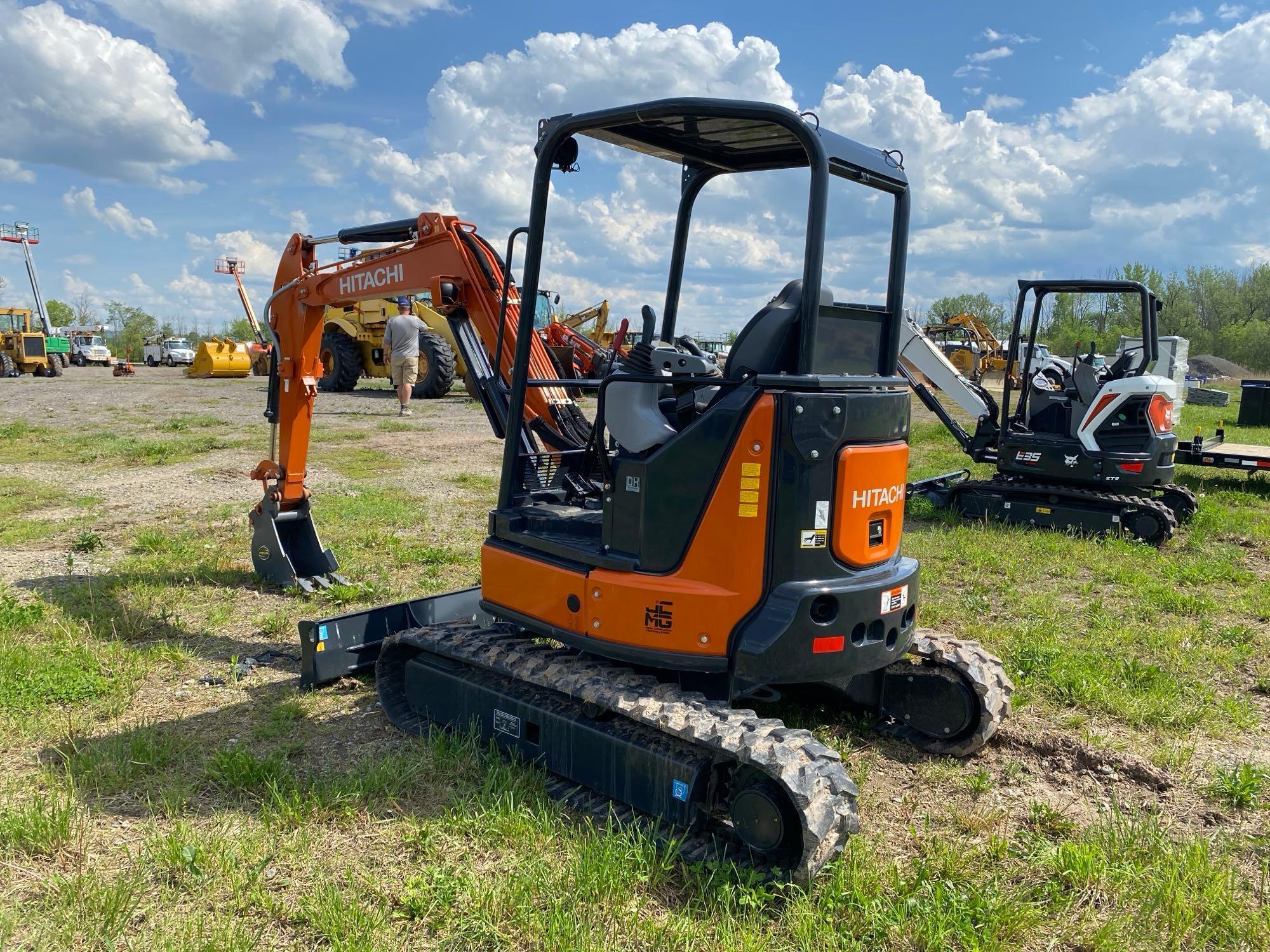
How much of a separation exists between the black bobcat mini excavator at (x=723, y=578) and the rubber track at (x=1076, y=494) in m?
6.02

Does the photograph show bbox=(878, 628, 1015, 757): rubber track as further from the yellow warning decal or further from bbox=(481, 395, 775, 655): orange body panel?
the yellow warning decal

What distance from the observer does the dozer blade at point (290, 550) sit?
703 cm

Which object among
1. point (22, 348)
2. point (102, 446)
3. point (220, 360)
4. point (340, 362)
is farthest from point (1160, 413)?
point (22, 348)

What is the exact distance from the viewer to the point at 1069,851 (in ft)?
11.3

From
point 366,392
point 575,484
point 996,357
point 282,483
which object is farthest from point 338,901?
point 996,357

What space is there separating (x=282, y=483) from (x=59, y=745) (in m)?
2.93

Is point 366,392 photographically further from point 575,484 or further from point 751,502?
point 751,502

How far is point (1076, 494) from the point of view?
32.5ft

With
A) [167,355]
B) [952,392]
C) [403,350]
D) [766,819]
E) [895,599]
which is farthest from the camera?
[167,355]

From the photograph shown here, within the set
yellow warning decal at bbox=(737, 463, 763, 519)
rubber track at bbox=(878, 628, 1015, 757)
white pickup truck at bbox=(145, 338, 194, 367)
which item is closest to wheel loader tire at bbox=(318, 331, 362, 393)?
rubber track at bbox=(878, 628, 1015, 757)

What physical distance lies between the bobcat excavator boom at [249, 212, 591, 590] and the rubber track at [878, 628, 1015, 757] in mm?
2172

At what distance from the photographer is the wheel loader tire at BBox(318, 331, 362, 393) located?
25625 mm

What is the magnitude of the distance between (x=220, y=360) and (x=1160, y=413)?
3487cm

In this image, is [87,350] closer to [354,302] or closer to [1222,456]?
[354,302]
